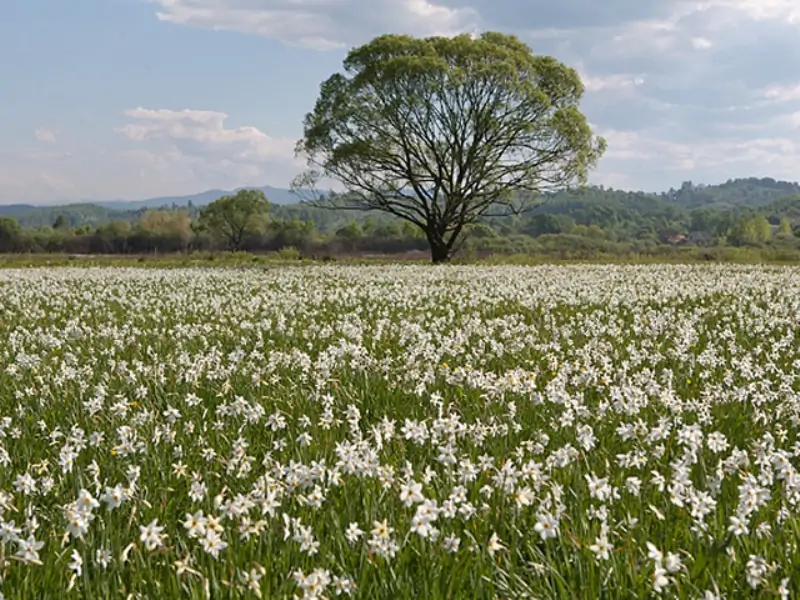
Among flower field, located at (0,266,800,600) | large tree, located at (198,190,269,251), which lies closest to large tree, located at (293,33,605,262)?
flower field, located at (0,266,800,600)

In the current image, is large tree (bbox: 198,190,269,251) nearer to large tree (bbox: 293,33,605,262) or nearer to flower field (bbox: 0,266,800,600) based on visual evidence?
large tree (bbox: 293,33,605,262)

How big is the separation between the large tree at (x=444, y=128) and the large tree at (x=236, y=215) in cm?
8704

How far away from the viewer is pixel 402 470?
3504 mm

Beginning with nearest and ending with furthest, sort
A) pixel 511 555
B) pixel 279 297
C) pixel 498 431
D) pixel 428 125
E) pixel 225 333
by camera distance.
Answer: pixel 511 555 < pixel 498 431 < pixel 225 333 < pixel 279 297 < pixel 428 125

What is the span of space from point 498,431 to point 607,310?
853 cm

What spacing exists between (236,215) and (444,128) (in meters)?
92.1

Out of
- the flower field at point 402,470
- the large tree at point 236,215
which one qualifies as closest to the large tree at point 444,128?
the flower field at point 402,470

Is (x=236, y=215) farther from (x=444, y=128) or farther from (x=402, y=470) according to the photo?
(x=402, y=470)

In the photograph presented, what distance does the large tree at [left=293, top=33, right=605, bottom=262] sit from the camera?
4319cm

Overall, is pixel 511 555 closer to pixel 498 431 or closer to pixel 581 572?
pixel 581 572

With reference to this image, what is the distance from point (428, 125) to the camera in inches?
1785

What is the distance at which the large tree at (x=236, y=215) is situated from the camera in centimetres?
13188

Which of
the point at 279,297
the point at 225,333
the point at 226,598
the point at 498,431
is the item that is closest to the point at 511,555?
the point at 226,598

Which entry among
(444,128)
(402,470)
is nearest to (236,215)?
(444,128)
